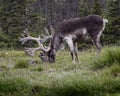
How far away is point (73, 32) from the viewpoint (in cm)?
1304

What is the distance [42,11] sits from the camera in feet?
213

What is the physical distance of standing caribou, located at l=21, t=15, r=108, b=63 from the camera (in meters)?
13.0

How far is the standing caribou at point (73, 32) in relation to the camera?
514 inches

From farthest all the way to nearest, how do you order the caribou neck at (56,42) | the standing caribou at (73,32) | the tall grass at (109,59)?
the caribou neck at (56,42)
the standing caribou at (73,32)
the tall grass at (109,59)

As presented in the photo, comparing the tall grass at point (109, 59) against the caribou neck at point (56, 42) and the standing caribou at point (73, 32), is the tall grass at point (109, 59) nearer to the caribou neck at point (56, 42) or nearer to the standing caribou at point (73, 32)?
the standing caribou at point (73, 32)

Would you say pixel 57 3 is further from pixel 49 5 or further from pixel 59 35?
pixel 59 35

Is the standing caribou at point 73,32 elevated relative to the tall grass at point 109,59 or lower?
lower

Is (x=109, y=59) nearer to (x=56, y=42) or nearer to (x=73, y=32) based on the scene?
(x=73, y=32)

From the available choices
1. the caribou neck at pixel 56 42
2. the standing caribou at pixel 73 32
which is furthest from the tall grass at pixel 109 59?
the caribou neck at pixel 56 42

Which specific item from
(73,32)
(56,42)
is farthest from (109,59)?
(56,42)

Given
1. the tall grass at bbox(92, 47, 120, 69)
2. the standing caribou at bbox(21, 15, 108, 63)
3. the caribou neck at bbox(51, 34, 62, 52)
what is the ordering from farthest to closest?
the caribou neck at bbox(51, 34, 62, 52) → the standing caribou at bbox(21, 15, 108, 63) → the tall grass at bbox(92, 47, 120, 69)

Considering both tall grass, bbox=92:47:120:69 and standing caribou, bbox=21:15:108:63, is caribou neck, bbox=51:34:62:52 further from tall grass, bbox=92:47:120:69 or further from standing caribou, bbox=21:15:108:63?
tall grass, bbox=92:47:120:69

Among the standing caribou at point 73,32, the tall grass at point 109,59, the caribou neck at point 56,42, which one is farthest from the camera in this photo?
the caribou neck at point 56,42

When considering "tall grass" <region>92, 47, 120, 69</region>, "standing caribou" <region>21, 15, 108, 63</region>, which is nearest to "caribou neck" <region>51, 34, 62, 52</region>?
"standing caribou" <region>21, 15, 108, 63</region>
